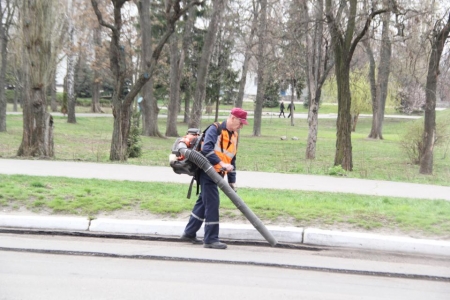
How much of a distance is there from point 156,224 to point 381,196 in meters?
4.87

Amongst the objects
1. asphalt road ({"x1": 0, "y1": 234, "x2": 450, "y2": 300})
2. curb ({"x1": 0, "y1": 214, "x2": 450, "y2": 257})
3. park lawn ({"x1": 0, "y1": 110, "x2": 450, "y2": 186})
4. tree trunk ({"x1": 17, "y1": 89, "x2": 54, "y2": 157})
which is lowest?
park lawn ({"x1": 0, "y1": 110, "x2": 450, "y2": 186})

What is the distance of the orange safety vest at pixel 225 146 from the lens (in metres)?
7.04

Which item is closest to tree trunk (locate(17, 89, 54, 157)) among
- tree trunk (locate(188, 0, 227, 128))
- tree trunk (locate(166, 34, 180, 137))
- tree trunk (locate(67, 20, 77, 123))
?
tree trunk (locate(188, 0, 227, 128))

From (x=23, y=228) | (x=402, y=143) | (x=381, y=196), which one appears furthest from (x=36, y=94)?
(x=402, y=143)

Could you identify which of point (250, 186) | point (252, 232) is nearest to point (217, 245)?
point (252, 232)

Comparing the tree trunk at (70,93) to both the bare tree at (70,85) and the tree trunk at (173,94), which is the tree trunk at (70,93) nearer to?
the bare tree at (70,85)

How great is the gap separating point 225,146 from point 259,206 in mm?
1905

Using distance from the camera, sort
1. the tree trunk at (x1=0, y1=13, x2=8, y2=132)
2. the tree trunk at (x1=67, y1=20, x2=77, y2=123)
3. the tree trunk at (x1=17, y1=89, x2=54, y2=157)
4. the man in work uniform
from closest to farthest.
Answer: the man in work uniform → the tree trunk at (x1=17, y1=89, x2=54, y2=157) → the tree trunk at (x1=0, y1=13, x2=8, y2=132) → the tree trunk at (x1=67, y1=20, x2=77, y2=123)

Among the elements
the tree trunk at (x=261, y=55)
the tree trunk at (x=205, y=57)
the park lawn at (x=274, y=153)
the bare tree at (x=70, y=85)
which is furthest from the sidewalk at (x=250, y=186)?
the bare tree at (x=70, y=85)

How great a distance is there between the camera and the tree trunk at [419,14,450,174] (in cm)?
1945

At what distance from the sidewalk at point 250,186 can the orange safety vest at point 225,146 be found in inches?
42.7

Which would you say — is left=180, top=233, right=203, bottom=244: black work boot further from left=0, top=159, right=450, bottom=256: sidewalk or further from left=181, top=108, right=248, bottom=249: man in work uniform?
left=0, top=159, right=450, bottom=256: sidewalk

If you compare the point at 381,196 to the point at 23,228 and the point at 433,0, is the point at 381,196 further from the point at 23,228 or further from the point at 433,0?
the point at 433,0

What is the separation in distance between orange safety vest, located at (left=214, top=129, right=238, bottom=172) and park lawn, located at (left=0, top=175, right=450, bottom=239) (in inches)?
52.5
